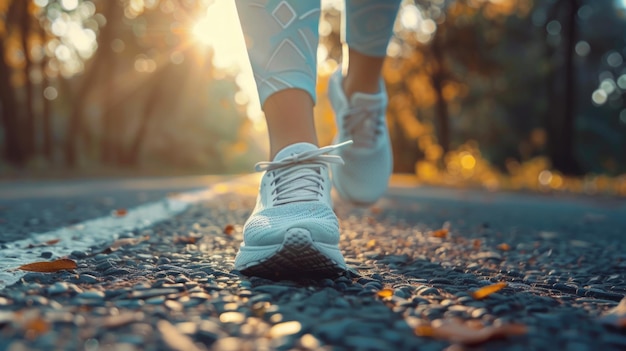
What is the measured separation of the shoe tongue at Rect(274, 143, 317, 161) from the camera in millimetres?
1759

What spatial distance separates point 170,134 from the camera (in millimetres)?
28141

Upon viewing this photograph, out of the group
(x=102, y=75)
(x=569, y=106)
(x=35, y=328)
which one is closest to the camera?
(x=35, y=328)

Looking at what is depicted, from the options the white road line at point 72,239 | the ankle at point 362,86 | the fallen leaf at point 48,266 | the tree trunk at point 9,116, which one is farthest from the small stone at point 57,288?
the tree trunk at point 9,116

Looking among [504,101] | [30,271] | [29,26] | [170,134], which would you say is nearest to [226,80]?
[170,134]

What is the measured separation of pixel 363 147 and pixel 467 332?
1734 millimetres

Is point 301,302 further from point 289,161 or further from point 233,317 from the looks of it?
point 289,161

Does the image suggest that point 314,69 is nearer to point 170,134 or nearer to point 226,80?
point 226,80

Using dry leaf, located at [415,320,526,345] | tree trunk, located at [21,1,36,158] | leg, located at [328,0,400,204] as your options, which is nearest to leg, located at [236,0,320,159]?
leg, located at [328,0,400,204]

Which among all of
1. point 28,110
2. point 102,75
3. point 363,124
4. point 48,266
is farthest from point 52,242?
point 102,75

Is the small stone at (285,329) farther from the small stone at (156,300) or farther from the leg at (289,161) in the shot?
the leg at (289,161)

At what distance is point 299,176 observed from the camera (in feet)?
5.64

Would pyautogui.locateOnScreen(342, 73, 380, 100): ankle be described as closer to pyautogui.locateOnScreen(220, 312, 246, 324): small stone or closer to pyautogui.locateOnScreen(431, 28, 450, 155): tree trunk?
pyautogui.locateOnScreen(220, 312, 246, 324): small stone

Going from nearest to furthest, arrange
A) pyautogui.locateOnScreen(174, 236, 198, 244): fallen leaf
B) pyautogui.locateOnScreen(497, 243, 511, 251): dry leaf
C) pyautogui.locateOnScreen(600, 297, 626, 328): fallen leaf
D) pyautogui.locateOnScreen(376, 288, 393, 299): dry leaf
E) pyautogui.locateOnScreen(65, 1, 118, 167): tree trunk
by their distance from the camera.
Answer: pyautogui.locateOnScreen(600, 297, 626, 328): fallen leaf < pyautogui.locateOnScreen(376, 288, 393, 299): dry leaf < pyautogui.locateOnScreen(174, 236, 198, 244): fallen leaf < pyautogui.locateOnScreen(497, 243, 511, 251): dry leaf < pyautogui.locateOnScreen(65, 1, 118, 167): tree trunk

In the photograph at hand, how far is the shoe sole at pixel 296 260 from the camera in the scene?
1.39 m
